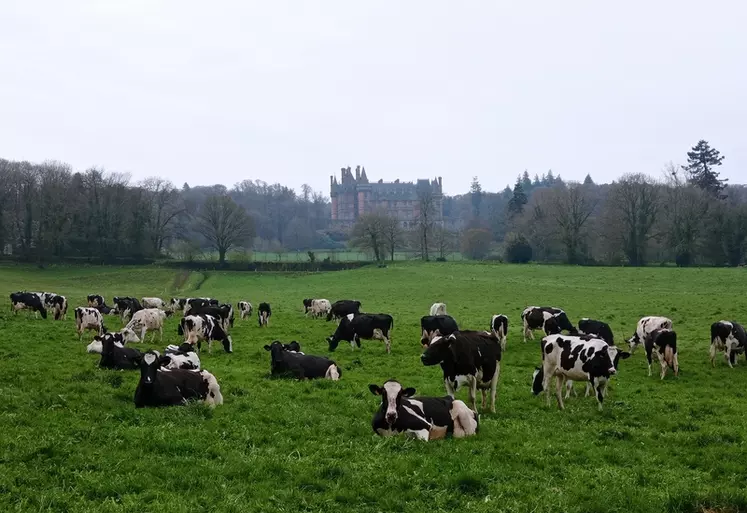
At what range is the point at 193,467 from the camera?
7.85m

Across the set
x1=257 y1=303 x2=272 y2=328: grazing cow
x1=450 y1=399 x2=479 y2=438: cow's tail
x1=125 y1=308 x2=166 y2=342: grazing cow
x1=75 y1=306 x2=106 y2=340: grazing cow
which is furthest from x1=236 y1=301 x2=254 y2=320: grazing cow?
x1=450 y1=399 x2=479 y2=438: cow's tail

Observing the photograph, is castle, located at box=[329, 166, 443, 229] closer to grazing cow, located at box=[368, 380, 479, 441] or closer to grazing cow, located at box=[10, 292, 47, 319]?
grazing cow, located at box=[10, 292, 47, 319]

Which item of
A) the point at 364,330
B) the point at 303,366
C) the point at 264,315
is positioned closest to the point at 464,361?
the point at 303,366

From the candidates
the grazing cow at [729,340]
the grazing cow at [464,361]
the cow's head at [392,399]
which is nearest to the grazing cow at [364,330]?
the grazing cow at [464,361]

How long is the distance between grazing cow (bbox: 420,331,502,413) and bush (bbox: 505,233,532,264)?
68.7m

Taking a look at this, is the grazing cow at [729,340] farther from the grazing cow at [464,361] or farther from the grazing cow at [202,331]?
the grazing cow at [202,331]

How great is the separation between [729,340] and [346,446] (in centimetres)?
1419

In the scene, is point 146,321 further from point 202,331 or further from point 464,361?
point 464,361

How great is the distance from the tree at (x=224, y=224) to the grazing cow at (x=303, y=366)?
67770 mm

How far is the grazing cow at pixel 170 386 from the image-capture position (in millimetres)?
10984

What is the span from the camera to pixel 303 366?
50.0 feet

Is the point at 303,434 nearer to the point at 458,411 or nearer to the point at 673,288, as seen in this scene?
the point at 458,411

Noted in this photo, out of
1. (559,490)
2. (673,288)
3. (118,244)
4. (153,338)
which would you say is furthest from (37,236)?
(559,490)

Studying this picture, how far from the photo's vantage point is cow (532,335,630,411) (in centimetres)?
1223
